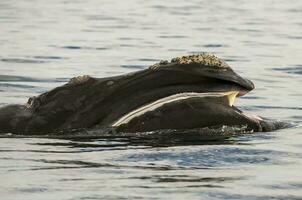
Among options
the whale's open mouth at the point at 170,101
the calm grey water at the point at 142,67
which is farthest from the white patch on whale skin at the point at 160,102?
the calm grey water at the point at 142,67

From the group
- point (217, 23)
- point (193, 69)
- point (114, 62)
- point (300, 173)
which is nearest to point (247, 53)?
point (114, 62)

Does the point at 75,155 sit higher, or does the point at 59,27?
the point at 59,27

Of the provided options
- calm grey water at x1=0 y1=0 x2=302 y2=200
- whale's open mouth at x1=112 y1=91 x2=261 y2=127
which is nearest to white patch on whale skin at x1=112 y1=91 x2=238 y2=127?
whale's open mouth at x1=112 y1=91 x2=261 y2=127

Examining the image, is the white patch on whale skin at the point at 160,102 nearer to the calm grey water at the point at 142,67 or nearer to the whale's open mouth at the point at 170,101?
the whale's open mouth at the point at 170,101

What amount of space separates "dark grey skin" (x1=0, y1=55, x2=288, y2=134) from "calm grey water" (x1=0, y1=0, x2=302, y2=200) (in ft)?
1.00

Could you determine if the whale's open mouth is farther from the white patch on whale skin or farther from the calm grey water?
the calm grey water

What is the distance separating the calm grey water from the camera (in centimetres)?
819

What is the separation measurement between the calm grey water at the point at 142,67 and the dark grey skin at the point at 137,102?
0.30 meters

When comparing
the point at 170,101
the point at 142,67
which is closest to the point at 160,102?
the point at 170,101

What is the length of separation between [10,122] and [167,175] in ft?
8.60

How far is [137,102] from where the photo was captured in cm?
1039

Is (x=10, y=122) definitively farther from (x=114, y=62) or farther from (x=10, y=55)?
(x=10, y=55)

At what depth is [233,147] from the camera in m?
9.91

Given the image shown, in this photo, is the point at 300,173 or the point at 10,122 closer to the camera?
the point at 300,173
